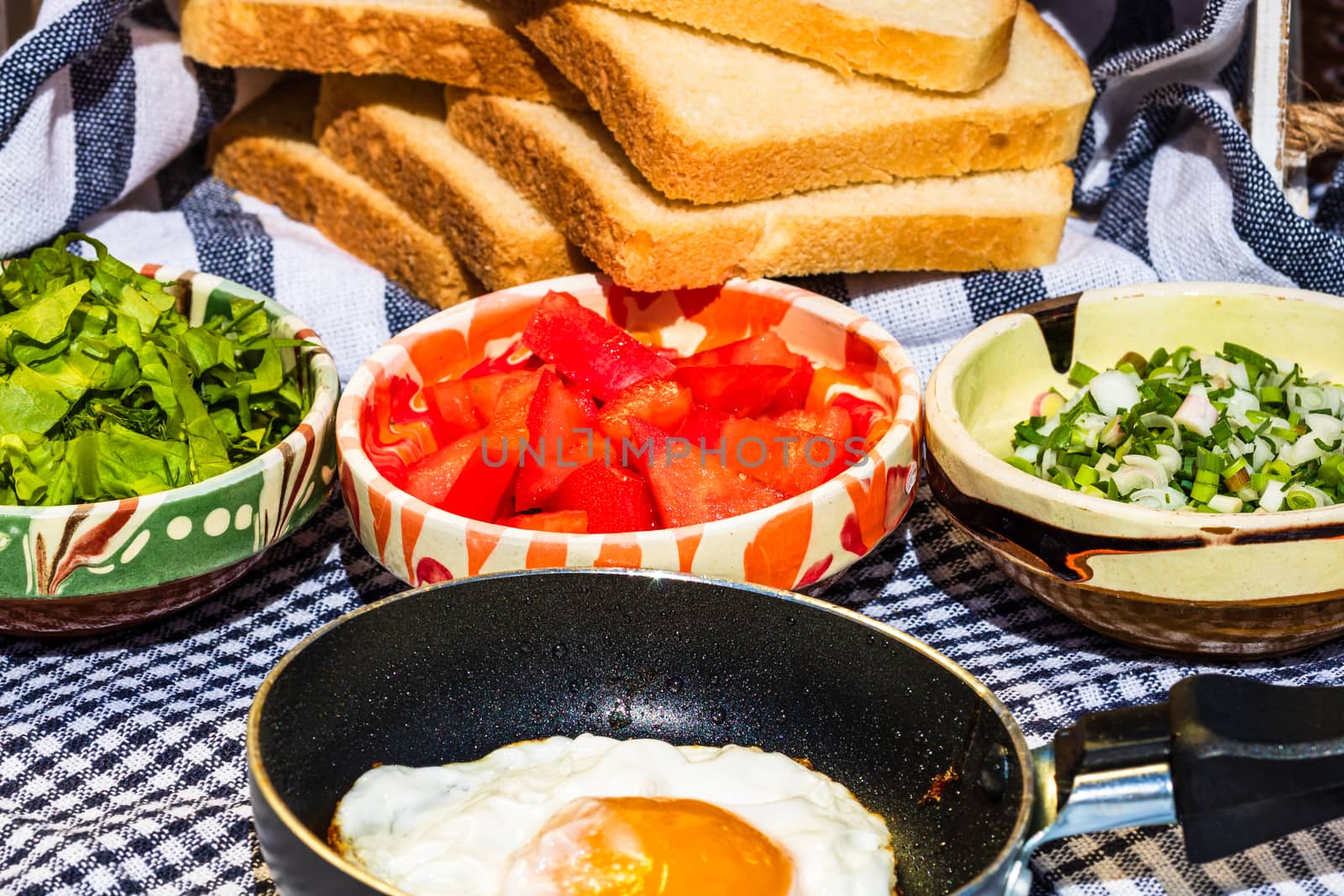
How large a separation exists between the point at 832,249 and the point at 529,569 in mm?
882

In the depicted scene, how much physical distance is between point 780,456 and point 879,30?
0.77 meters

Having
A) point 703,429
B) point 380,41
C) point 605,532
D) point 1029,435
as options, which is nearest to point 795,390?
point 703,429

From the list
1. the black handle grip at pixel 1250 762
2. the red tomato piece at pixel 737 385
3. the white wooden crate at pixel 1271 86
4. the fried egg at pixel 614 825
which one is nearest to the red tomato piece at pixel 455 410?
the red tomato piece at pixel 737 385

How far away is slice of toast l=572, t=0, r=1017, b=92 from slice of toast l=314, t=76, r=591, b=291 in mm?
374

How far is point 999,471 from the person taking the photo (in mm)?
1505

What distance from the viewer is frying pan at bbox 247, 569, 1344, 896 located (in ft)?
A: 3.57

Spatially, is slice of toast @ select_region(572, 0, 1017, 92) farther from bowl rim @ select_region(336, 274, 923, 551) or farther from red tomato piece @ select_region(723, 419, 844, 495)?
red tomato piece @ select_region(723, 419, 844, 495)

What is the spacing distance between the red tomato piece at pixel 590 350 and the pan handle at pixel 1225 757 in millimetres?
767

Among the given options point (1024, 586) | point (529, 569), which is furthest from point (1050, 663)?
point (529, 569)

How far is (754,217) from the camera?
199 cm

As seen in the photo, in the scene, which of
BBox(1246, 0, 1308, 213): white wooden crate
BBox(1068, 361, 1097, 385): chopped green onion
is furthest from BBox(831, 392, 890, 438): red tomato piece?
BBox(1246, 0, 1308, 213): white wooden crate

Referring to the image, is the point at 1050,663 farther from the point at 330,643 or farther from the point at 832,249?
the point at 330,643

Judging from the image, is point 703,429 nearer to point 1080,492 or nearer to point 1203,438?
point 1080,492

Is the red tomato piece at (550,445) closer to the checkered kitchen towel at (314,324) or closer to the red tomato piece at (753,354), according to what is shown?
the red tomato piece at (753,354)
